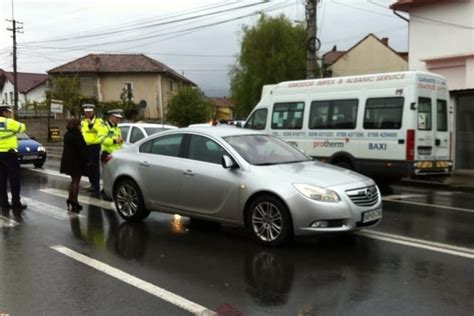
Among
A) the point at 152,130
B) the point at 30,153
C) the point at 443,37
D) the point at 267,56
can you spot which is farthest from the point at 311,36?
the point at 267,56

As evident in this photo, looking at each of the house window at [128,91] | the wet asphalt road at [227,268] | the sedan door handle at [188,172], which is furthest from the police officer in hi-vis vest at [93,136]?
the house window at [128,91]

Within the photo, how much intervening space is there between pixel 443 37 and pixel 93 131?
45.4 ft

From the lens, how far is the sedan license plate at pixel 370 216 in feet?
22.0

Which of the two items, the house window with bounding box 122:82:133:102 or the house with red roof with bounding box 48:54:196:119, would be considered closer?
the house window with bounding box 122:82:133:102

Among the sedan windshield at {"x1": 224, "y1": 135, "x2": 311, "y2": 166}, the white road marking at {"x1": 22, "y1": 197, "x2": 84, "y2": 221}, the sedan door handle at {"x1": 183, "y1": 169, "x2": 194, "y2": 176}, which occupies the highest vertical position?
the sedan windshield at {"x1": 224, "y1": 135, "x2": 311, "y2": 166}

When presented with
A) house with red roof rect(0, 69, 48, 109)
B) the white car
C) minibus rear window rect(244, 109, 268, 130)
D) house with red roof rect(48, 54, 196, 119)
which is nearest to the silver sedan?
the white car

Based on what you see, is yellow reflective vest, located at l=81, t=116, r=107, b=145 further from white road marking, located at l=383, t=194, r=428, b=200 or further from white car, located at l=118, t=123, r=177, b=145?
white road marking, located at l=383, t=194, r=428, b=200

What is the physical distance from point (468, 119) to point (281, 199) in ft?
37.4

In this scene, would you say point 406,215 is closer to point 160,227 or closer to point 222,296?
point 160,227

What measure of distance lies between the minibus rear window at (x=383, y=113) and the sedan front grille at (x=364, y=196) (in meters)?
5.17

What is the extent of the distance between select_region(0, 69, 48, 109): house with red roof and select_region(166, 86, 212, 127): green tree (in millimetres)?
24097

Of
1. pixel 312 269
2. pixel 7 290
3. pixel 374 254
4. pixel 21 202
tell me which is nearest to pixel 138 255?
pixel 7 290

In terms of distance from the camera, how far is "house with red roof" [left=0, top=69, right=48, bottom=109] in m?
64.4

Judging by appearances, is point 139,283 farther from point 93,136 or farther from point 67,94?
point 67,94
